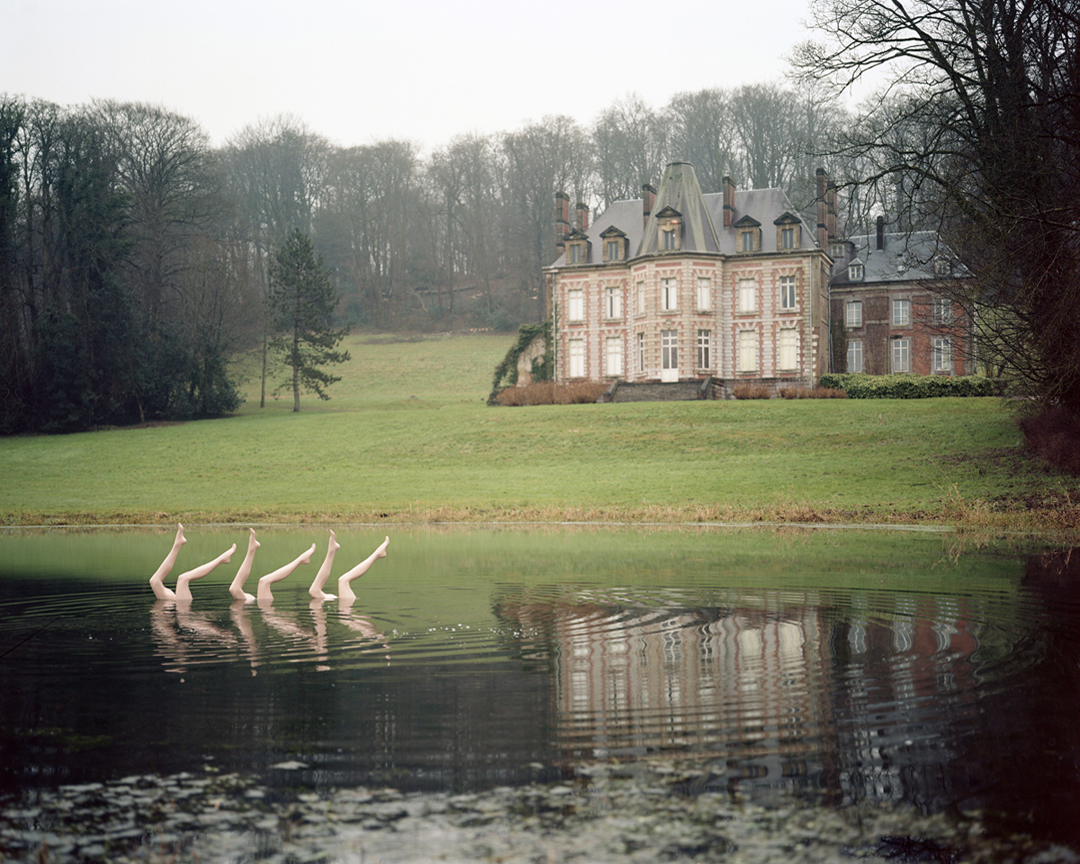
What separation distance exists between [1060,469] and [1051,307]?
21.1ft

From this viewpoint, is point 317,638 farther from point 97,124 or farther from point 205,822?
point 97,124

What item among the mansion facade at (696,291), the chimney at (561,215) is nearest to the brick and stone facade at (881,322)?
the mansion facade at (696,291)

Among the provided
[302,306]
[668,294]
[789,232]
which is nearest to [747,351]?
[668,294]

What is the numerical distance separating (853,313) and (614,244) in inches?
555

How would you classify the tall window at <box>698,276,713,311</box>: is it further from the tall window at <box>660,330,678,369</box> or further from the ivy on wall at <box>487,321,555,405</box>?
the ivy on wall at <box>487,321,555,405</box>

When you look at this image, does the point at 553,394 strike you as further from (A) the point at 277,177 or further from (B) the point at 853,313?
(A) the point at 277,177

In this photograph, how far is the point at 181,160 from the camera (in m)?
53.6

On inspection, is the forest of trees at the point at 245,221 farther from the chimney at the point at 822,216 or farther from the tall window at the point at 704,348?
the tall window at the point at 704,348

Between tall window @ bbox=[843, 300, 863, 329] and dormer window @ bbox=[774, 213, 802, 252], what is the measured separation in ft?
27.4

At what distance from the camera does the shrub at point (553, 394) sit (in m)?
42.4

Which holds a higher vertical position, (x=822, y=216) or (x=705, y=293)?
(x=822, y=216)

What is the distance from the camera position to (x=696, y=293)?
47.0 metres

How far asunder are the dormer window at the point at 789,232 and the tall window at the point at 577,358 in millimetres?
10414

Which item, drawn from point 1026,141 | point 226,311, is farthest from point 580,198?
point 1026,141
